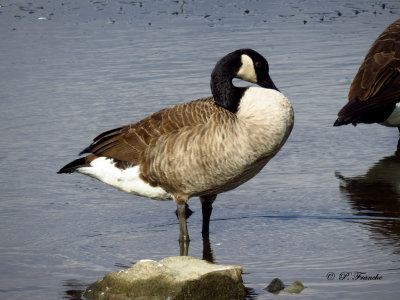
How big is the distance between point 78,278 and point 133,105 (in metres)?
4.43

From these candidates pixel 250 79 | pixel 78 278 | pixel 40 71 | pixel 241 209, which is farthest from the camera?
pixel 40 71

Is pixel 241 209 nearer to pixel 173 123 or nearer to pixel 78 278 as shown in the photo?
pixel 173 123

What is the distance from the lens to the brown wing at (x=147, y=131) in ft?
19.2

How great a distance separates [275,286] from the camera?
4.96m

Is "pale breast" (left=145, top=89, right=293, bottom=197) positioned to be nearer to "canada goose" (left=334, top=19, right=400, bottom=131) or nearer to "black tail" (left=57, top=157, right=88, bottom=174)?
"black tail" (left=57, top=157, right=88, bottom=174)

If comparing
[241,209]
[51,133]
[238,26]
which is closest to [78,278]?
[241,209]

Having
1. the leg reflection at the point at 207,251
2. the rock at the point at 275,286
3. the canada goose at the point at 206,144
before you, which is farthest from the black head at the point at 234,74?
the rock at the point at 275,286

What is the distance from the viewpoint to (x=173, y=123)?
233 inches

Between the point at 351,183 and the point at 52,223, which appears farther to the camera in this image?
the point at 351,183

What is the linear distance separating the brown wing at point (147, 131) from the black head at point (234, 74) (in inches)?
4.6

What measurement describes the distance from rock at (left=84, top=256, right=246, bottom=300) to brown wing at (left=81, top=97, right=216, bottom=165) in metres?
1.31

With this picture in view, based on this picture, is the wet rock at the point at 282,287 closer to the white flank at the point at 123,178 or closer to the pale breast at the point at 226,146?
the pale breast at the point at 226,146

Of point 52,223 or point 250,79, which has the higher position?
point 250,79

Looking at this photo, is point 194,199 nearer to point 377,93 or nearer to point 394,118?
point 377,93
